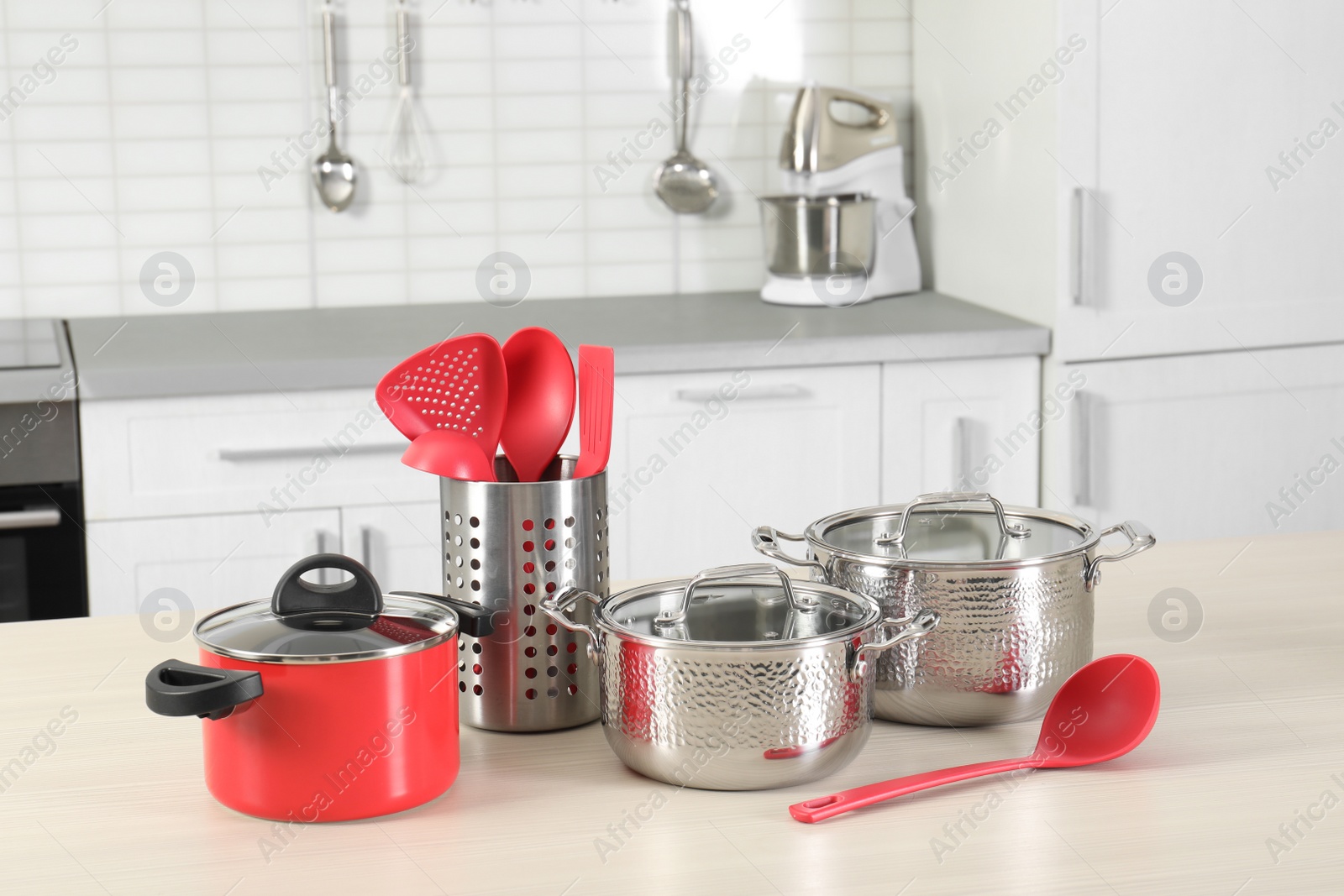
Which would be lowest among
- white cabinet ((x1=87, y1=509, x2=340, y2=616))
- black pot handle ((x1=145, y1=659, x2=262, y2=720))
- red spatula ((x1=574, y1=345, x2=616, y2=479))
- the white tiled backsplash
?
white cabinet ((x1=87, y1=509, x2=340, y2=616))

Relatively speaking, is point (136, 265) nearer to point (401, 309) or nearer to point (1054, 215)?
point (401, 309)

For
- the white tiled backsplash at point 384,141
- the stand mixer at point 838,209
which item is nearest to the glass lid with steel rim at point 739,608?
the stand mixer at point 838,209

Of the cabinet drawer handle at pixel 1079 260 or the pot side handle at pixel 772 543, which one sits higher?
the cabinet drawer handle at pixel 1079 260

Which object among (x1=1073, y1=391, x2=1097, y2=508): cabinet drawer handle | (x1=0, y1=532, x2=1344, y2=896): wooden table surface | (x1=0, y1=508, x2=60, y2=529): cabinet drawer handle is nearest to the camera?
(x1=0, y1=532, x2=1344, y2=896): wooden table surface

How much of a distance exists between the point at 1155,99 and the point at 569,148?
107cm

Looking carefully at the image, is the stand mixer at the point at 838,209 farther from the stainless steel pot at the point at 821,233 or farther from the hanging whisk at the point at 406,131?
the hanging whisk at the point at 406,131

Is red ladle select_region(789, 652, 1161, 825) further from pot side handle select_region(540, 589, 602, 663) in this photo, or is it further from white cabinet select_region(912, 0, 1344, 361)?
white cabinet select_region(912, 0, 1344, 361)

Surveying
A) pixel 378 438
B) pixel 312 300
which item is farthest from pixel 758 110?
pixel 378 438

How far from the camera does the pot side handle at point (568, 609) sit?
2.66ft

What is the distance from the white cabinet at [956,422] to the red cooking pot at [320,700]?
1.56m

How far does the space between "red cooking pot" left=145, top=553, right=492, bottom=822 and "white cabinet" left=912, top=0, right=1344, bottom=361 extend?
172 centimetres

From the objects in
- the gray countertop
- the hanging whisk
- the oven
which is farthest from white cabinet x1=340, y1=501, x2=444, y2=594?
the hanging whisk

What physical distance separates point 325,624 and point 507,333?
1.60 meters

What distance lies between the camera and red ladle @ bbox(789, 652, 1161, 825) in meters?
0.82
